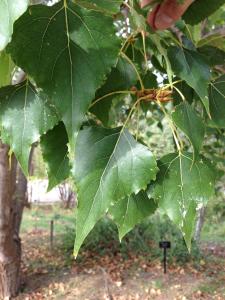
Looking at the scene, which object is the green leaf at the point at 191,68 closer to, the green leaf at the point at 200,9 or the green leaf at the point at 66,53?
the green leaf at the point at 200,9

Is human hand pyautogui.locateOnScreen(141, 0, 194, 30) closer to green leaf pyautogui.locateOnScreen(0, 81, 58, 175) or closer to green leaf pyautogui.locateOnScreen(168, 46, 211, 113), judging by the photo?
green leaf pyautogui.locateOnScreen(168, 46, 211, 113)

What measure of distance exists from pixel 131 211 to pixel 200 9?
380 millimetres

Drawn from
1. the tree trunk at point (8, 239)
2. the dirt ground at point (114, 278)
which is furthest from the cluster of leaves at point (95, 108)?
the dirt ground at point (114, 278)

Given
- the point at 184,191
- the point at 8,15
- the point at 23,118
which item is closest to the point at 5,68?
the point at 23,118

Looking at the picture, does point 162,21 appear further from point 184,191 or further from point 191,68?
point 184,191

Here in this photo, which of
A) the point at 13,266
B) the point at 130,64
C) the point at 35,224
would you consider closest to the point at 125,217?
the point at 130,64

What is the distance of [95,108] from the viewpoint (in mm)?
744

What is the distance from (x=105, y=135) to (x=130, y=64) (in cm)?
19

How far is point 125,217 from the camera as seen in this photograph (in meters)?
0.66

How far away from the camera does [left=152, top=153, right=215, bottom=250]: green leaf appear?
617 millimetres

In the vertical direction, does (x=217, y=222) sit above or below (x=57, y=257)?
above

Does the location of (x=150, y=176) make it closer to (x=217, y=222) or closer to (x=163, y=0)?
(x=163, y=0)

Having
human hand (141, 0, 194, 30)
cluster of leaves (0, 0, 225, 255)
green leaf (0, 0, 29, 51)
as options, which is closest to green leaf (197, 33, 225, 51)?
cluster of leaves (0, 0, 225, 255)

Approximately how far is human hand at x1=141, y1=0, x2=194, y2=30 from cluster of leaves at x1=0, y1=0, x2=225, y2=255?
0.03 meters
